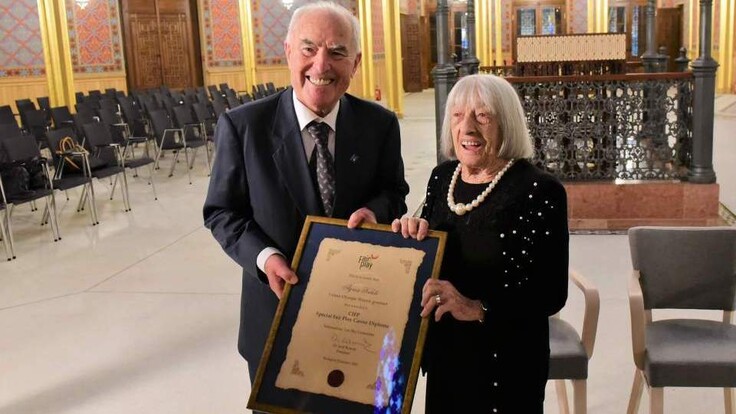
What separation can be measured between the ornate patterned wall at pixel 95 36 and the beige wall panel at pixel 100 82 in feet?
0.38

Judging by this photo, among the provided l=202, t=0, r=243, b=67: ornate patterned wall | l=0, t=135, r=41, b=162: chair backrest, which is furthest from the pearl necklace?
l=202, t=0, r=243, b=67: ornate patterned wall

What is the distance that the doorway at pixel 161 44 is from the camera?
17734 mm

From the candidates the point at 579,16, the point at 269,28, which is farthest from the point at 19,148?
the point at 579,16

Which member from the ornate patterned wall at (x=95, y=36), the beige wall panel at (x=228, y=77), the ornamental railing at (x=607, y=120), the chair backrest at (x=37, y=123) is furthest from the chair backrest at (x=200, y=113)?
the beige wall panel at (x=228, y=77)

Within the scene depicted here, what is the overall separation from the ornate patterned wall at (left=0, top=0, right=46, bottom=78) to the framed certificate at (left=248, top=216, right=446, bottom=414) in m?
14.7

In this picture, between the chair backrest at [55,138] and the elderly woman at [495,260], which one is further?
the chair backrest at [55,138]

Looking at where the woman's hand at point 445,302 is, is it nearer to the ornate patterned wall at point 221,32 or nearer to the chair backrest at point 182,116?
the chair backrest at point 182,116

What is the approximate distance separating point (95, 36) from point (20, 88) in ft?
7.60

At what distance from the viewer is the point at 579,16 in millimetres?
23281

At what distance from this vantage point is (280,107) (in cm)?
207

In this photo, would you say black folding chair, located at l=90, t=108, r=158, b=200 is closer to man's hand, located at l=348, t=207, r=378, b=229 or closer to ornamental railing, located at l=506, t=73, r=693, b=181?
ornamental railing, located at l=506, t=73, r=693, b=181

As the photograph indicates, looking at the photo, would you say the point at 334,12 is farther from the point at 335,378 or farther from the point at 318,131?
the point at 335,378

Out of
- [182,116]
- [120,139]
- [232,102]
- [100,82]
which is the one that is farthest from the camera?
[100,82]

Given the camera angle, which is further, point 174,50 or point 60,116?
point 174,50
